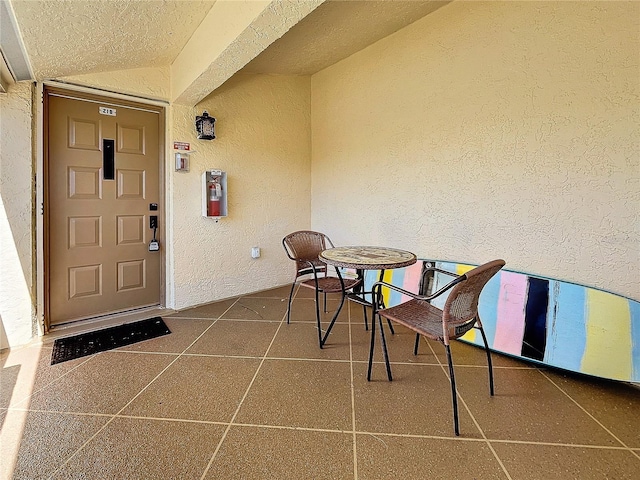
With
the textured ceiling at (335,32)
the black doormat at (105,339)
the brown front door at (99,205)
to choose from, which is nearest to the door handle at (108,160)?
the brown front door at (99,205)

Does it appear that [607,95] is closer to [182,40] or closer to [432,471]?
[432,471]

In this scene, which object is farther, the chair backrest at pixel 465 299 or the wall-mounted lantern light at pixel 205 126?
the wall-mounted lantern light at pixel 205 126

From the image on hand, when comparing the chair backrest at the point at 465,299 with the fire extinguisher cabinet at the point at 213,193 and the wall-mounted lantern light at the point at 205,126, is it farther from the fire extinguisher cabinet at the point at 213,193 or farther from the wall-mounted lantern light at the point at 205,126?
the wall-mounted lantern light at the point at 205,126

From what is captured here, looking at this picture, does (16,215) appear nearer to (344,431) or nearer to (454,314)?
(344,431)

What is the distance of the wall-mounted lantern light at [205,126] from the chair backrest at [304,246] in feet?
4.61

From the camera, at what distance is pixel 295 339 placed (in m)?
2.56

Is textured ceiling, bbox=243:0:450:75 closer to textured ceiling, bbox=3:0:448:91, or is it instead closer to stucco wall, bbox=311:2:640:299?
textured ceiling, bbox=3:0:448:91

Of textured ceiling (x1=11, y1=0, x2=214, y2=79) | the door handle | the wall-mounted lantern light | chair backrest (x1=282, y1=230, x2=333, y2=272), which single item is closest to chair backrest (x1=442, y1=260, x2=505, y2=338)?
chair backrest (x1=282, y1=230, x2=333, y2=272)

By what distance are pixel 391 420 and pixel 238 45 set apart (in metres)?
2.53

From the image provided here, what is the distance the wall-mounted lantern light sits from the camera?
3178mm

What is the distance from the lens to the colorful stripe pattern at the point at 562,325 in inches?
72.6

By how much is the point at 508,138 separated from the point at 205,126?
285cm

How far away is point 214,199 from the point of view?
132 inches

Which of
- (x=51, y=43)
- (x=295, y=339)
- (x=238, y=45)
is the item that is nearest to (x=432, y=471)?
(x=295, y=339)
